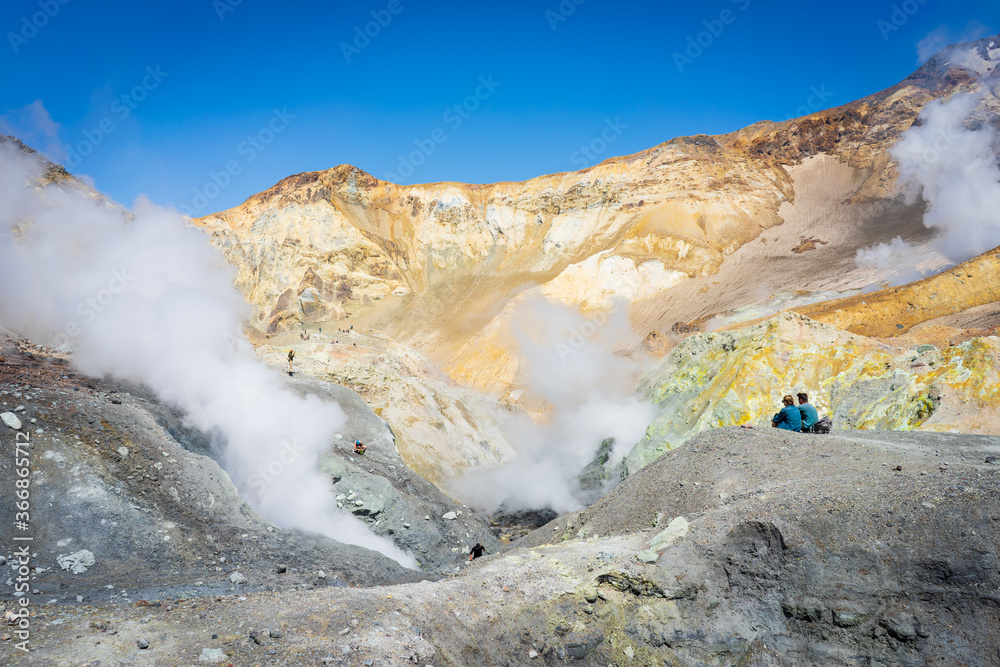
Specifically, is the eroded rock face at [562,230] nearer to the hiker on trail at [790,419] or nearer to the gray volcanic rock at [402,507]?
the gray volcanic rock at [402,507]

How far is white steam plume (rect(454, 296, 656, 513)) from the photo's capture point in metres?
22.4

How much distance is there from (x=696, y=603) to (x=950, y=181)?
227ft

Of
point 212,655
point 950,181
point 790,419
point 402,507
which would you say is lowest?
point 212,655

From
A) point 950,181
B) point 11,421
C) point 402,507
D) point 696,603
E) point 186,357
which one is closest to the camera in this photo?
point 696,603

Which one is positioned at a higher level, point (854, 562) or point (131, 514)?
point (854, 562)

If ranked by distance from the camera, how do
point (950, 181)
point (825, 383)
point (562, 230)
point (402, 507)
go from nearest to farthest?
point (402, 507) < point (825, 383) < point (950, 181) < point (562, 230)

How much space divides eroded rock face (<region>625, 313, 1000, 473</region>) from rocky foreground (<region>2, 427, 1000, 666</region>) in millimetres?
4386

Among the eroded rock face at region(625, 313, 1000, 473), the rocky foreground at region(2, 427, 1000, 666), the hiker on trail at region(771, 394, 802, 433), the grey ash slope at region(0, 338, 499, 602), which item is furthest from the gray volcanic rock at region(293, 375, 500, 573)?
the hiker on trail at region(771, 394, 802, 433)

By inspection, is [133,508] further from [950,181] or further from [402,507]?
[950,181]

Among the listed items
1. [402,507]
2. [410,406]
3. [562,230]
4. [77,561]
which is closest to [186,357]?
[402,507]

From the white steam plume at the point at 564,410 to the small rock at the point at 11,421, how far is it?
605 inches

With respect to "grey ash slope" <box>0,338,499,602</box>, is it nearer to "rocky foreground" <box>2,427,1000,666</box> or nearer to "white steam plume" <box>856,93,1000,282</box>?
"rocky foreground" <box>2,427,1000,666</box>

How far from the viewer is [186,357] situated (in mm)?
14289

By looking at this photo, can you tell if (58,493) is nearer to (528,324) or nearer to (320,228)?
(528,324)
